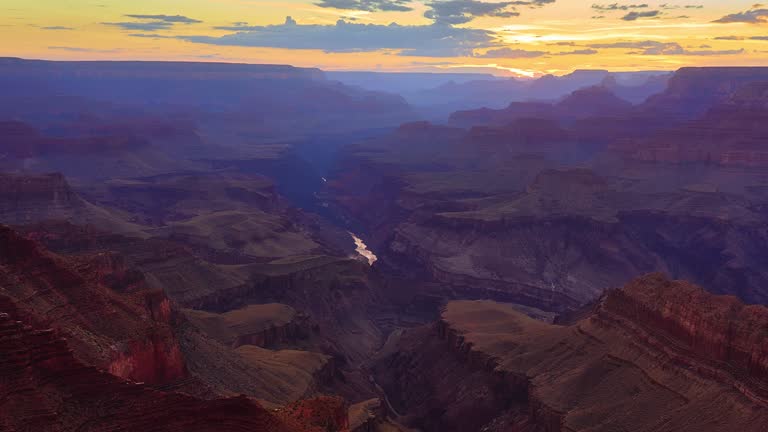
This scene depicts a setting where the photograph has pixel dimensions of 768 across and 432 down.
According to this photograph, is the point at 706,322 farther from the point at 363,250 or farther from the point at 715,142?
the point at 715,142

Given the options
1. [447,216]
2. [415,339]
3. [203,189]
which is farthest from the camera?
[203,189]

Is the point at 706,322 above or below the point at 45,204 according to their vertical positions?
above

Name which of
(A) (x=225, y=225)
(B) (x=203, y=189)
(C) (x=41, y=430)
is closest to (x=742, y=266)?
(A) (x=225, y=225)

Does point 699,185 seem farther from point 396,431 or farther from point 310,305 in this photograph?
point 396,431

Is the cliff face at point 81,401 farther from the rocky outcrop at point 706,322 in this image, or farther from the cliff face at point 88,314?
the rocky outcrop at point 706,322

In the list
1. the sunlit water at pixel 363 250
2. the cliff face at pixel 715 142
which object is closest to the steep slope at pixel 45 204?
the sunlit water at pixel 363 250

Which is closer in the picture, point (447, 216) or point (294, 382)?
point (294, 382)

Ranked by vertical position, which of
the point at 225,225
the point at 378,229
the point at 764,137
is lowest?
the point at 378,229

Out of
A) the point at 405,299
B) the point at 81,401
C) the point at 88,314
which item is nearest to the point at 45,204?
the point at 405,299
